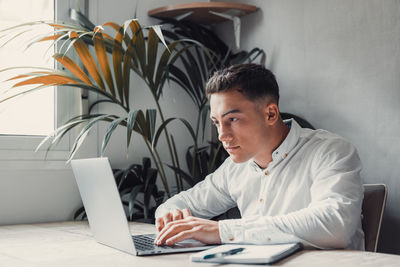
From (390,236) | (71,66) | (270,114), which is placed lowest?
(390,236)

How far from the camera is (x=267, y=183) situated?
6.09ft

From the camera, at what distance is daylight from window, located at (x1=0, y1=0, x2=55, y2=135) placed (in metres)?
2.46

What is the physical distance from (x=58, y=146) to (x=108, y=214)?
125cm

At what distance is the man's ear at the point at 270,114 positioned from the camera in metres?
1.83

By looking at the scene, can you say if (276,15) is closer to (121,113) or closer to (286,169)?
(121,113)

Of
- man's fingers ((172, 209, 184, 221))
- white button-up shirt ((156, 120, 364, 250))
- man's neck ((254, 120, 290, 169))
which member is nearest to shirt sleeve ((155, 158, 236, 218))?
white button-up shirt ((156, 120, 364, 250))

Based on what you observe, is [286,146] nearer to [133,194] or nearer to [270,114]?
[270,114]

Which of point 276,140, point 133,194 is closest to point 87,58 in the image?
point 133,194

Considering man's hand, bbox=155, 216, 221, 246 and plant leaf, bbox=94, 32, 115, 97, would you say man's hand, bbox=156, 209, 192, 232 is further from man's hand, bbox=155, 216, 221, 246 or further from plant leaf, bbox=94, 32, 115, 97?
plant leaf, bbox=94, 32, 115, 97

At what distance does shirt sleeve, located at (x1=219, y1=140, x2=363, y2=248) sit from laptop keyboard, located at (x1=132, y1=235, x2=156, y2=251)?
0.22 meters

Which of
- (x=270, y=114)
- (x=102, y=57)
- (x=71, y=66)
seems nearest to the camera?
(x=270, y=114)

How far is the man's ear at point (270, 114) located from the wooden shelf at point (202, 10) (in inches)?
46.5

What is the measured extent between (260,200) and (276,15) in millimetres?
1432

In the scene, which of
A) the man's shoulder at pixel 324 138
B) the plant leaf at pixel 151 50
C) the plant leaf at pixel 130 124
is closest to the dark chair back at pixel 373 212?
the man's shoulder at pixel 324 138
